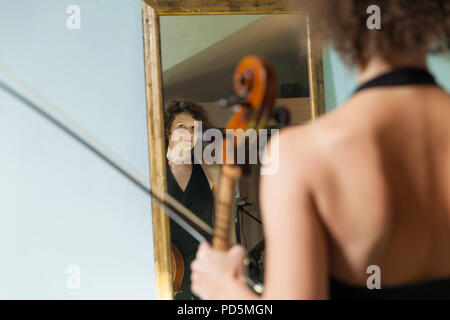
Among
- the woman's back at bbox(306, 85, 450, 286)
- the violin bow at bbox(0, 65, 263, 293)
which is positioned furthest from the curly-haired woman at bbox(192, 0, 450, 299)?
the violin bow at bbox(0, 65, 263, 293)

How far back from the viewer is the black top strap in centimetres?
57

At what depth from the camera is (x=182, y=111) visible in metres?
1.38

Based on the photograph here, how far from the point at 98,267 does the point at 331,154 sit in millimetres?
976

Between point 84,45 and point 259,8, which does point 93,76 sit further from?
point 259,8

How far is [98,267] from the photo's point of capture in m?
1.36

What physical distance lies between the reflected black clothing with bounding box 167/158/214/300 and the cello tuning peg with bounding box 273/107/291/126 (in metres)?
0.76

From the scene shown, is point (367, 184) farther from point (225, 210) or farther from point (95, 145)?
point (95, 145)

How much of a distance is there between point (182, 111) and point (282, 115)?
2.54ft

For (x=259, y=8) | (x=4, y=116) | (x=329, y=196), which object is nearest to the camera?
(x=329, y=196)

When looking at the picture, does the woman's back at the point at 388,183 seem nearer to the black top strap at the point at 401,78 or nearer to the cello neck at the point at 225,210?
the black top strap at the point at 401,78

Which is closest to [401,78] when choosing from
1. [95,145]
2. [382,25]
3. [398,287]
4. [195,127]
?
[382,25]

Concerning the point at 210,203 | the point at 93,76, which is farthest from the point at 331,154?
the point at 93,76

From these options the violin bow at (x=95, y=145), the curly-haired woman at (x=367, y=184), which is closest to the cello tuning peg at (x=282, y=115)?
the curly-haired woman at (x=367, y=184)

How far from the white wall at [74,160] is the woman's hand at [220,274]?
77 centimetres
